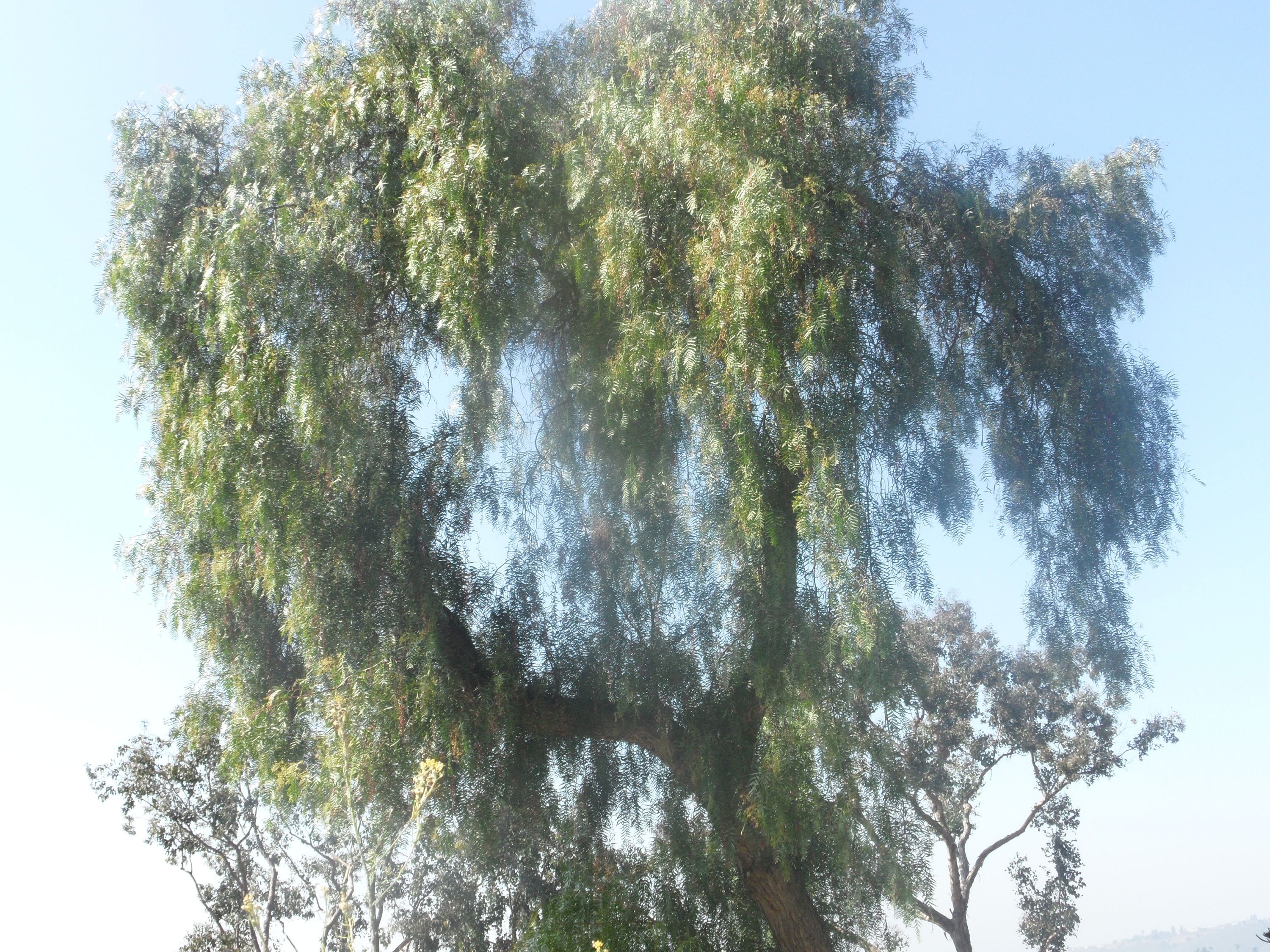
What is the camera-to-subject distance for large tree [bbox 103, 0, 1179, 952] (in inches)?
205

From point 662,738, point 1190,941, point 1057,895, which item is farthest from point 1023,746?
point 1190,941

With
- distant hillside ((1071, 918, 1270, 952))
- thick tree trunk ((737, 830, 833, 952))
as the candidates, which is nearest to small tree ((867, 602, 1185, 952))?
thick tree trunk ((737, 830, 833, 952))

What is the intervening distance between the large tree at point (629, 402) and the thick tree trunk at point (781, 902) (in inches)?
0.7

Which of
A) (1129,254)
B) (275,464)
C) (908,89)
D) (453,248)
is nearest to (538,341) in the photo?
(453,248)

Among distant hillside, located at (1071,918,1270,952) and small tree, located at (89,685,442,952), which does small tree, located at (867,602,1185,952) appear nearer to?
small tree, located at (89,685,442,952)

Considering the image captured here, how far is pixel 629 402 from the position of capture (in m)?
5.62

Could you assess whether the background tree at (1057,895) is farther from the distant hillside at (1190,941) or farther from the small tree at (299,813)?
the distant hillside at (1190,941)

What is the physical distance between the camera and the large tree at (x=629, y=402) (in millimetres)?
5207

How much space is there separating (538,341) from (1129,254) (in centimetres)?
389

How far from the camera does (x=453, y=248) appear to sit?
18.6 feet

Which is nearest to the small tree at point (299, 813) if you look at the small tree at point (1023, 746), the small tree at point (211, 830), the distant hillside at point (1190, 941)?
the small tree at point (211, 830)

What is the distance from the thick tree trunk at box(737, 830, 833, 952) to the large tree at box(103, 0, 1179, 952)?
0.02 m

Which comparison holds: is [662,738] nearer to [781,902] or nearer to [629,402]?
[781,902]

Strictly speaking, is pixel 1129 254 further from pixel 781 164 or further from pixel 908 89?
pixel 781 164
